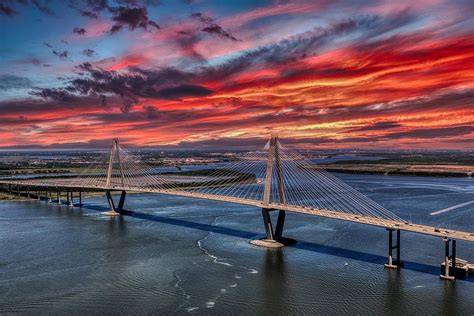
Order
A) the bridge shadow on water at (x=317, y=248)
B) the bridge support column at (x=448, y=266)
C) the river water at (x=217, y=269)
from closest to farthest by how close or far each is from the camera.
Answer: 1. the river water at (x=217, y=269)
2. the bridge support column at (x=448, y=266)
3. the bridge shadow on water at (x=317, y=248)

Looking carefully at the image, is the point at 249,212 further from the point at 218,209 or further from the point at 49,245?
the point at 49,245

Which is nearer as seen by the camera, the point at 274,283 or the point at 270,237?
the point at 274,283

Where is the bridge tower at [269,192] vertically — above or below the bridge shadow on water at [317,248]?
above

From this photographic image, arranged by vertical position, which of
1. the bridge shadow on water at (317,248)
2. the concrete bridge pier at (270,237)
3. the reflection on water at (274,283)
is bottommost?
the reflection on water at (274,283)

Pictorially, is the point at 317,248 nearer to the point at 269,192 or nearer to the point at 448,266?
the point at 269,192

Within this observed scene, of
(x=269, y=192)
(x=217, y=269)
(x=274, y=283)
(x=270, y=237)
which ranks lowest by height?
(x=274, y=283)

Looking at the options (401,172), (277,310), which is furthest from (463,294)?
(401,172)

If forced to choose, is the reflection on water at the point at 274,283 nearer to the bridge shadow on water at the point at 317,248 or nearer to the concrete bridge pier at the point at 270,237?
the concrete bridge pier at the point at 270,237

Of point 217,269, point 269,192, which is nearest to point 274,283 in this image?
point 217,269

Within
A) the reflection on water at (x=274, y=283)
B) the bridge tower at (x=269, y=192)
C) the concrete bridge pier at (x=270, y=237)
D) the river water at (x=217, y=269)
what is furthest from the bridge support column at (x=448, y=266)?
the bridge tower at (x=269, y=192)
